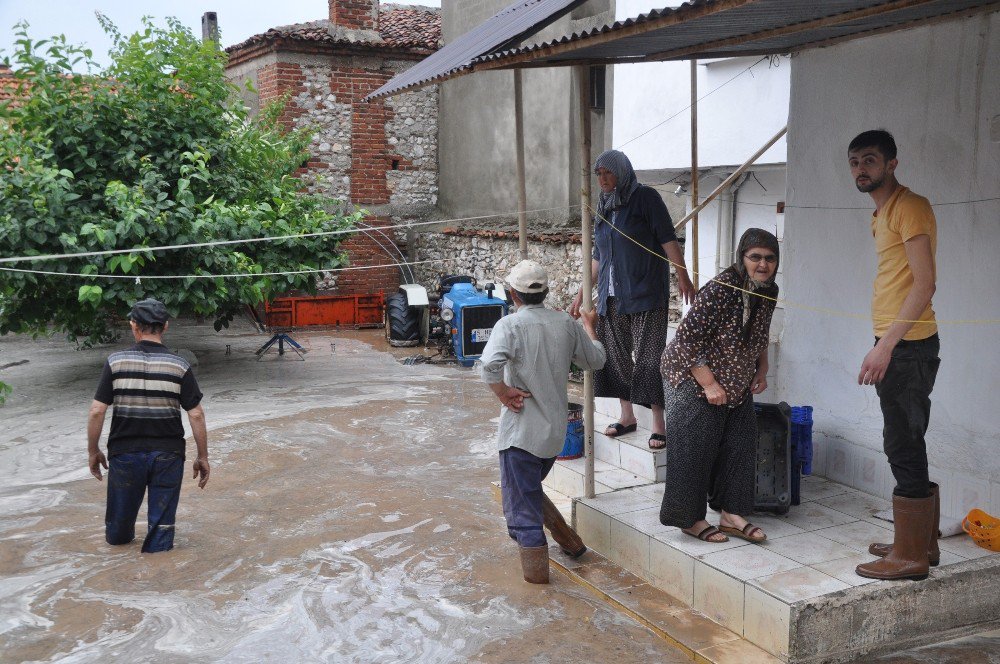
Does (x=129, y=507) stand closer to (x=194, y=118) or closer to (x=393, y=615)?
(x=393, y=615)

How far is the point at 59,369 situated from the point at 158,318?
25.3 ft

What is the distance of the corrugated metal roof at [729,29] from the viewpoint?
→ 4359 millimetres

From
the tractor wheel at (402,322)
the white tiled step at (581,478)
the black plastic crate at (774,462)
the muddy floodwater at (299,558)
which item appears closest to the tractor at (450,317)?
the tractor wheel at (402,322)

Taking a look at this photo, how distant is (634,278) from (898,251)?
1.87 meters

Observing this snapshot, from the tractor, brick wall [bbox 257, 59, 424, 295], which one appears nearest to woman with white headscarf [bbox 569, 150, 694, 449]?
the tractor

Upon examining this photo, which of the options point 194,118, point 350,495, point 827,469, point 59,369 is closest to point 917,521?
point 827,469

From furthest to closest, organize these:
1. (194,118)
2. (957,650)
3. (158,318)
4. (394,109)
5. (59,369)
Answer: (394,109) → (59,369) → (194,118) → (158,318) → (957,650)

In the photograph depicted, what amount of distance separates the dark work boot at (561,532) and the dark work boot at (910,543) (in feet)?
5.34

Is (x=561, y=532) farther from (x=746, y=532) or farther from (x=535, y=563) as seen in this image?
(x=746, y=532)

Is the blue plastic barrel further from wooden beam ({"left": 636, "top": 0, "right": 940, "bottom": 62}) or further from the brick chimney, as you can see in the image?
the brick chimney

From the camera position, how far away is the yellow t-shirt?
4.20 metres

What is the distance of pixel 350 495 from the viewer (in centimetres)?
686

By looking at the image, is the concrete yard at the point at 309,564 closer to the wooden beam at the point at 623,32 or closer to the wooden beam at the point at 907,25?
the wooden beam at the point at 623,32

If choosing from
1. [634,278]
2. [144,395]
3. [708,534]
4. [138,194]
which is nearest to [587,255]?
[634,278]
